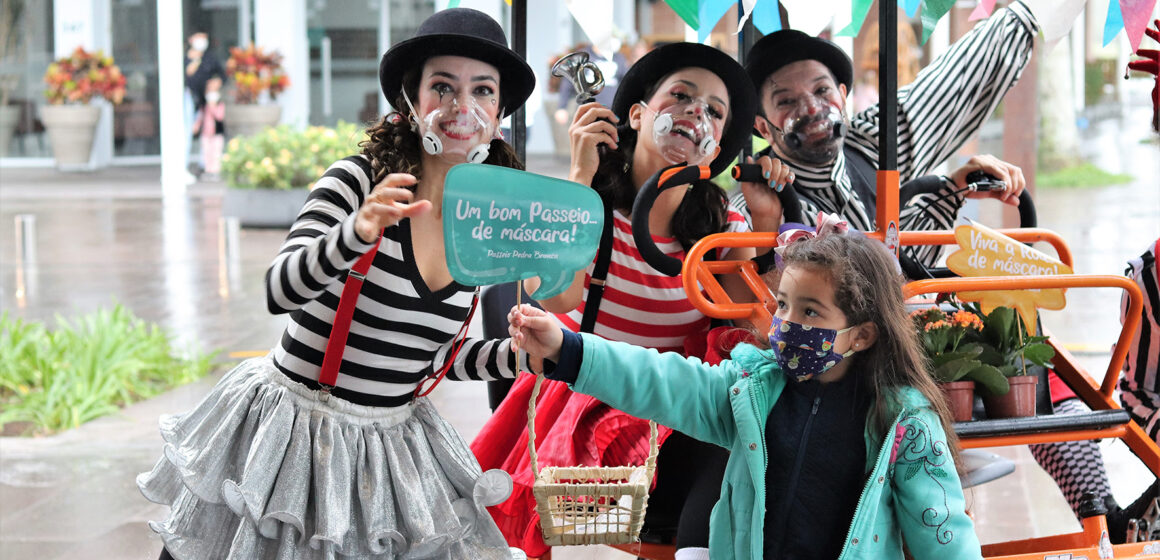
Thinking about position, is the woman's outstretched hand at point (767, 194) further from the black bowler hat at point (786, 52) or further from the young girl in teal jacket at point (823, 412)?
the young girl in teal jacket at point (823, 412)

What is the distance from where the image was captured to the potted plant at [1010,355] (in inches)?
110

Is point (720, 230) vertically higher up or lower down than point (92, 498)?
higher up

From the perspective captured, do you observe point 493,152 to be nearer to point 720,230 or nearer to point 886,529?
point 720,230

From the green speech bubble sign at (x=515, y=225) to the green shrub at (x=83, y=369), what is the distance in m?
4.37

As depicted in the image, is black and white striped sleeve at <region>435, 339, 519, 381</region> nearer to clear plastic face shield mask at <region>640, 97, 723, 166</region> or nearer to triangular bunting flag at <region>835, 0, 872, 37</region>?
clear plastic face shield mask at <region>640, 97, 723, 166</region>

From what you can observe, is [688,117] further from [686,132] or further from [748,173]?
[748,173]

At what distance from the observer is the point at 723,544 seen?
7.82ft

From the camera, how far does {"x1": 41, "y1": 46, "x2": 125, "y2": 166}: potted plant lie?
19281 mm

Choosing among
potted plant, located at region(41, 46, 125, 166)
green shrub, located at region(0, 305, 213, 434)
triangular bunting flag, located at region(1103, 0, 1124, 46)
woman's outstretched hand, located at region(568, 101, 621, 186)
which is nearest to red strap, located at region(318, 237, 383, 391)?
woman's outstretched hand, located at region(568, 101, 621, 186)

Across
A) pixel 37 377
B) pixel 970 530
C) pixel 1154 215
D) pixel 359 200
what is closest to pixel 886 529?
pixel 970 530

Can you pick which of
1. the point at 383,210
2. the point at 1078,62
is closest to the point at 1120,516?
the point at 383,210

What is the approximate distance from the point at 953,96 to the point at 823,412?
5.56ft

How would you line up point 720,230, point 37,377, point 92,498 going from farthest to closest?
point 37,377
point 92,498
point 720,230

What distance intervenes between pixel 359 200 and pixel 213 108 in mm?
16955
